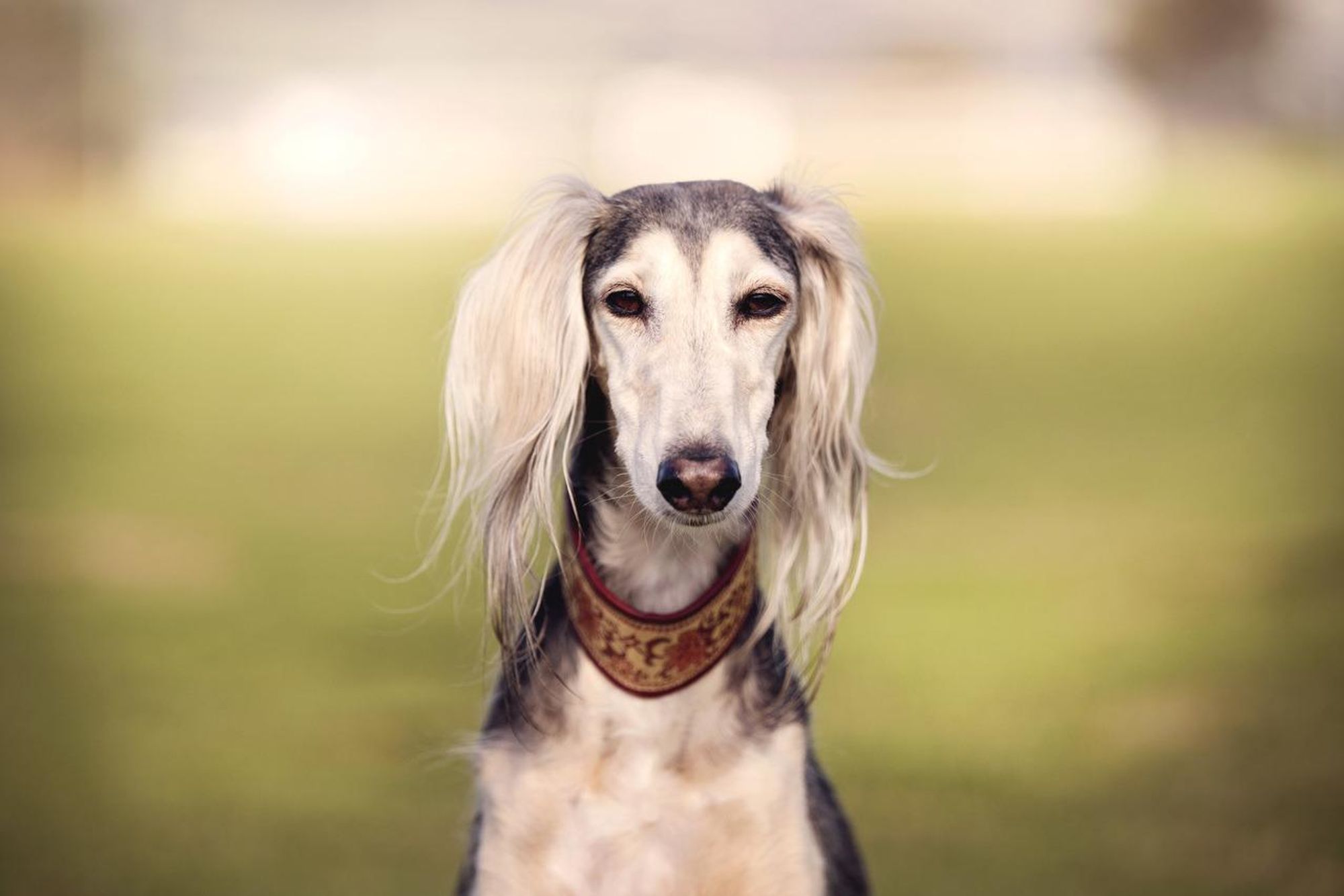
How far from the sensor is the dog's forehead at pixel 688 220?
2678 millimetres

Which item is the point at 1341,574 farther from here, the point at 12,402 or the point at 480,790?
the point at 12,402


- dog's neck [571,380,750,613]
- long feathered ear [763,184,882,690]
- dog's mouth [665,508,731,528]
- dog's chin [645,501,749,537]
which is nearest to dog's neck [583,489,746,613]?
dog's neck [571,380,750,613]

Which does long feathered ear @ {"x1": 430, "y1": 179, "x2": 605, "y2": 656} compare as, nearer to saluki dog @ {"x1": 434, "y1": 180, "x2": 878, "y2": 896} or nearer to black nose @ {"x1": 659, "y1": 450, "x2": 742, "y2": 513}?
saluki dog @ {"x1": 434, "y1": 180, "x2": 878, "y2": 896}

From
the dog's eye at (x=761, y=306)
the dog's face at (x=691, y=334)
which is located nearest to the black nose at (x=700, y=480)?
the dog's face at (x=691, y=334)

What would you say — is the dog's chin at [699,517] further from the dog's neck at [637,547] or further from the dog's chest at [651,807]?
the dog's chest at [651,807]

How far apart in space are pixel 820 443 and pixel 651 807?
70cm

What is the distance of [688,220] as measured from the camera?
2682 mm

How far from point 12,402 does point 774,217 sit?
14913 mm

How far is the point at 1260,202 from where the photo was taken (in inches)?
1029

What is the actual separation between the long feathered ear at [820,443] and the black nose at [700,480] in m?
0.48

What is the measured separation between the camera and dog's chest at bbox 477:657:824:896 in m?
2.75

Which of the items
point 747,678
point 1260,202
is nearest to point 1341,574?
point 747,678

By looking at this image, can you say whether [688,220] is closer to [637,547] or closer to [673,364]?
[673,364]

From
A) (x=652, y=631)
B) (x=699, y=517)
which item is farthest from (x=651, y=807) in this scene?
(x=699, y=517)
